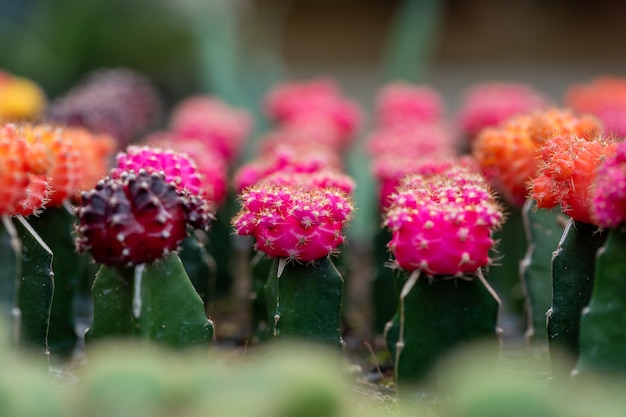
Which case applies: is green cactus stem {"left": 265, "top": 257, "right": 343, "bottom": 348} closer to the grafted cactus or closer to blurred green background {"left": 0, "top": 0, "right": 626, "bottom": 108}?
the grafted cactus

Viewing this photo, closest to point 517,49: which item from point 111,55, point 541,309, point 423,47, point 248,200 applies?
point 423,47

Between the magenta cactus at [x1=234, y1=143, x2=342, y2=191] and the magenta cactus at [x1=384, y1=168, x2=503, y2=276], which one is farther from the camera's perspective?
the magenta cactus at [x1=234, y1=143, x2=342, y2=191]

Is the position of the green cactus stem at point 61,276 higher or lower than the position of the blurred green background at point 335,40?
lower

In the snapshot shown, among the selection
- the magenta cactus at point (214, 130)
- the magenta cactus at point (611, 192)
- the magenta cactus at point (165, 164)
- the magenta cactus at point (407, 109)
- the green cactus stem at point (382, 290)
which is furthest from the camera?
the magenta cactus at point (407, 109)

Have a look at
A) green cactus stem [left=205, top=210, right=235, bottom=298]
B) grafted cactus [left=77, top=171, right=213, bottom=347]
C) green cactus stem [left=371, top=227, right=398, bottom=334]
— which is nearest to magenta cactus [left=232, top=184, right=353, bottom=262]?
grafted cactus [left=77, top=171, right=213, bottom=347]

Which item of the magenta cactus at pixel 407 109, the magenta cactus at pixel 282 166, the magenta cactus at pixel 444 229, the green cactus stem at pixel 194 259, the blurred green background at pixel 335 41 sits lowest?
the green cactus stem at pixel 194 259

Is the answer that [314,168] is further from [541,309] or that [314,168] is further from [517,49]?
[517,49]

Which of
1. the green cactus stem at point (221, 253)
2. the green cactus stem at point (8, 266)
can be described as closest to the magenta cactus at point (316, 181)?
the green cactus stem at point (8, 266)

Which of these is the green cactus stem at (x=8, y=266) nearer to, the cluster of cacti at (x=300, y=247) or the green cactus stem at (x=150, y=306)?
the green cactus stem at (x=150, y=306)
